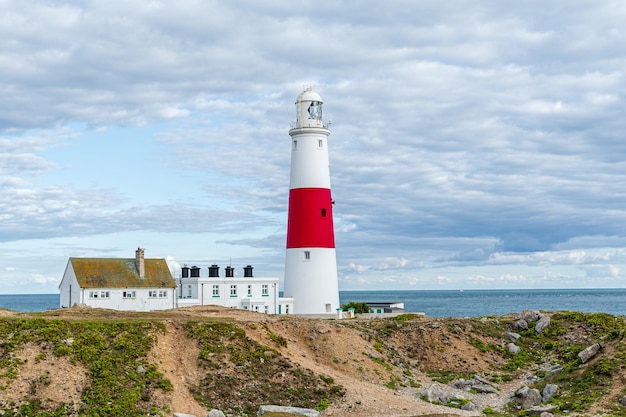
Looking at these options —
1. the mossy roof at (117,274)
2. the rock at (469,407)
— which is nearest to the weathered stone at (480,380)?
the rock at (469,407)

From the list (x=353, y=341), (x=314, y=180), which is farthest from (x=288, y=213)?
(x=353, y=341)

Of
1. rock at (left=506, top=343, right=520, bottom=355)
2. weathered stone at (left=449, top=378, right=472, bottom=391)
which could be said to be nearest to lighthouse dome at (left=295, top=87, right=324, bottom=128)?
rock at (left=506, top=343, right=520, bottom=355)

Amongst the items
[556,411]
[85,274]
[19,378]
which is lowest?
[556,411]

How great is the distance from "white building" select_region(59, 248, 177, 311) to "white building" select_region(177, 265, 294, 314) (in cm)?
232

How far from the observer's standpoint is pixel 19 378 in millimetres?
35562

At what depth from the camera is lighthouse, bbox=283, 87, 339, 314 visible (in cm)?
5781

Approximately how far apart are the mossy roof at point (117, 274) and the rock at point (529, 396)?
3638 centimetres

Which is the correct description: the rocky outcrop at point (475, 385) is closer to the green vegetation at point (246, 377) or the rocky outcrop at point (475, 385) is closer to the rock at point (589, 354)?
the rock at point (589, 354)

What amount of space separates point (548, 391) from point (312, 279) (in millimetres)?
22789

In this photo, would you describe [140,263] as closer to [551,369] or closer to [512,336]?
[512,336]

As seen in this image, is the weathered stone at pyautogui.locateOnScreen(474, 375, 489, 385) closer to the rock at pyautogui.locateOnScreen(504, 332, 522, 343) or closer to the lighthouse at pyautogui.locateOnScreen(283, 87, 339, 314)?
the rock at pyautogui.locateOnScreen(504, 332, 522, 343)

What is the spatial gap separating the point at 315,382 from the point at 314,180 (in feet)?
70.8

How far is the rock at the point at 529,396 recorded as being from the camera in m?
39.0

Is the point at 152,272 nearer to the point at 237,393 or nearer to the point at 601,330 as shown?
the point at 237,393
